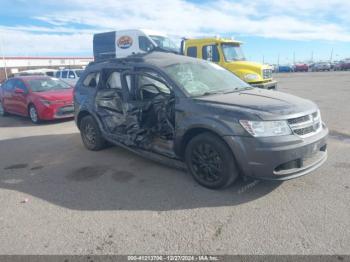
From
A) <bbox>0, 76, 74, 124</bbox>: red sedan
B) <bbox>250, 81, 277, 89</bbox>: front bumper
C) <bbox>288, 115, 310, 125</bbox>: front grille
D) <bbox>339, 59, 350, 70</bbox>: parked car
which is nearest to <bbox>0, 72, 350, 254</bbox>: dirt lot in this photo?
<bbox>288, 115, 310, 125</bbox>: front grille

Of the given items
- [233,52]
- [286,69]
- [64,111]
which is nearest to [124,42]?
[233,52]

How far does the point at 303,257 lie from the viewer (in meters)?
2.64

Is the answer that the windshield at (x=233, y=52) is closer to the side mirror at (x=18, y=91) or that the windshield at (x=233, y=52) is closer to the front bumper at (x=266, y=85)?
the front bumper at (x=266, y=85)

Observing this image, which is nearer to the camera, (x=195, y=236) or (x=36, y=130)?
(x=195, y=236)

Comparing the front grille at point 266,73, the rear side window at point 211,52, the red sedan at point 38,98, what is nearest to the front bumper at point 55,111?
the red sedan at point 38,98

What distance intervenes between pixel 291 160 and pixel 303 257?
1.19 meters

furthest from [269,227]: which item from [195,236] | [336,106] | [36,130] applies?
[336,106]

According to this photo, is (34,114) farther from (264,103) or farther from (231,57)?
(264,103)

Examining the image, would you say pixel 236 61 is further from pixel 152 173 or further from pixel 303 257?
pixel 303 257

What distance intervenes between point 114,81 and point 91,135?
4.16 ft

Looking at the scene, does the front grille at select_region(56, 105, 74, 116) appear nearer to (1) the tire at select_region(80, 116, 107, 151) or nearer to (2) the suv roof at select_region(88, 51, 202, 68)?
(1) the tire at select_region(80, 116, 107, 151)

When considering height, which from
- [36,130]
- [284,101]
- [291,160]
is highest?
[284,101]

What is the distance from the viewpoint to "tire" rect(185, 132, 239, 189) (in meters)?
3.73

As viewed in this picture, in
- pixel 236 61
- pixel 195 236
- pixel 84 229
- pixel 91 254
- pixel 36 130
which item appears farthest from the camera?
pixel 236 61
